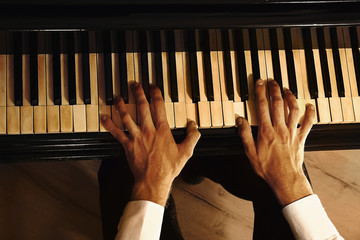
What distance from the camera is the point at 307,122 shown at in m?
1.27

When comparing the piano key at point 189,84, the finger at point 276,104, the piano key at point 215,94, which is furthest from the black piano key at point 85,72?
the finger at point 276,104

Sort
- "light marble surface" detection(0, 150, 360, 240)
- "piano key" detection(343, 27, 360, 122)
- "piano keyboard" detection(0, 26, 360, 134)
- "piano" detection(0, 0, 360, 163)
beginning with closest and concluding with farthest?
"piano" detection(0, 0, 360, 163), "piano keyboard" detection(0, 26, 360, 134), "piano key" detection(343, 27, 360, 122), "light marble surface" detection(0, 150, 360, 240)

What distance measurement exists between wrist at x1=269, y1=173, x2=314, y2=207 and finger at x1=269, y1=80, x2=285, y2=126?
215 mm

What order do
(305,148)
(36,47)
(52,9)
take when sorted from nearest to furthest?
(52,9), (36,47), (305,148)

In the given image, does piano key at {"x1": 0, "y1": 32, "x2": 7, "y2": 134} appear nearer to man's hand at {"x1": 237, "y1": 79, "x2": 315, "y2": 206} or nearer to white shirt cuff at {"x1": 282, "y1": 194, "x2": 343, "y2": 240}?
man's hand at {"x1": 237, "y1": 79, "x2": 315, "y2": 206}

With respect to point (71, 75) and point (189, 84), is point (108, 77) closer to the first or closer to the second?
point (71, 75)

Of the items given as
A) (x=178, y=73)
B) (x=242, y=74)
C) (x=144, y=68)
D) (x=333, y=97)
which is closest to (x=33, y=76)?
(x=144, y=68)

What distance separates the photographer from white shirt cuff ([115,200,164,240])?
117 cm

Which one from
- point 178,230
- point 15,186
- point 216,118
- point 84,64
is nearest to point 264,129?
point 216,118

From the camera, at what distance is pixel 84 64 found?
122 cm

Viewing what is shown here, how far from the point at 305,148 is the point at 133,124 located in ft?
2.31

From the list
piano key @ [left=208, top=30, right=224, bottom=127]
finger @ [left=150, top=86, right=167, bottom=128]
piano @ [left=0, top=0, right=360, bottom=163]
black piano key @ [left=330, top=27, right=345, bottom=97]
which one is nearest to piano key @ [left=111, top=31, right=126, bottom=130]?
piano @ [left=0, top=0, right=360, bottom=163]

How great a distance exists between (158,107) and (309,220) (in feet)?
2.25

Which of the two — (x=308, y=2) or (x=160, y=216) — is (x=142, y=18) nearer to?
(x=308, y=2)
